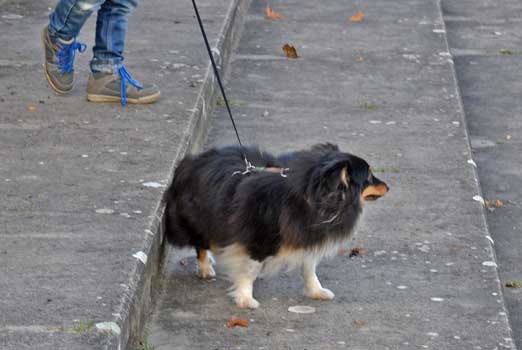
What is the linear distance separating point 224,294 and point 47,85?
228cm

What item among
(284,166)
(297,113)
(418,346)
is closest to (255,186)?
(284,166)

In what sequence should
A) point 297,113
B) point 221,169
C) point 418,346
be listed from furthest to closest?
point 297,113
point 221,169
point 418,346

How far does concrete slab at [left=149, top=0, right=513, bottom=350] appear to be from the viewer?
452 cm

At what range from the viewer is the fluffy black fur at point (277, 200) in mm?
4324

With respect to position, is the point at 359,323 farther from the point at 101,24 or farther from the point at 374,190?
the point at 101,24

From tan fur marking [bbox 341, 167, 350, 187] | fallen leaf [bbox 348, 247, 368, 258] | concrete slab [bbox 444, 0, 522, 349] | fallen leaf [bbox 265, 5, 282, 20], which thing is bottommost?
fallen leaf [bbox 265, 5, 282, 20]

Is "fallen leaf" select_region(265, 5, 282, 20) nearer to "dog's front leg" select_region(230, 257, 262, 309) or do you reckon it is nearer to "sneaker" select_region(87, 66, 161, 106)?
"sneaker" select_region(87, 66, 161, 106)

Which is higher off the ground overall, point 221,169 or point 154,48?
point 221,169

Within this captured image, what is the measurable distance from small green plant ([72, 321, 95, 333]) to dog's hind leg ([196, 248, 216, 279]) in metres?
1.16

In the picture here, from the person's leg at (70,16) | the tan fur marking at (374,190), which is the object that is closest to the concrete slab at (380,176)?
the tan fur marking at (374,190)

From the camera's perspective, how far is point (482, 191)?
6.45m

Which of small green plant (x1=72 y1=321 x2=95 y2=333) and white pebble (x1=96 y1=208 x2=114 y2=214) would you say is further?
white pebble (x1=96 y1=208 x2=114 y2=214)

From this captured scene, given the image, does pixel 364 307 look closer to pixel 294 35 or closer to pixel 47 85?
pixel 47 85

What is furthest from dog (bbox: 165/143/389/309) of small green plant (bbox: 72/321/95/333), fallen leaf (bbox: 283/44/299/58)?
fallen leaf (bbox: 283/44/299/58)
